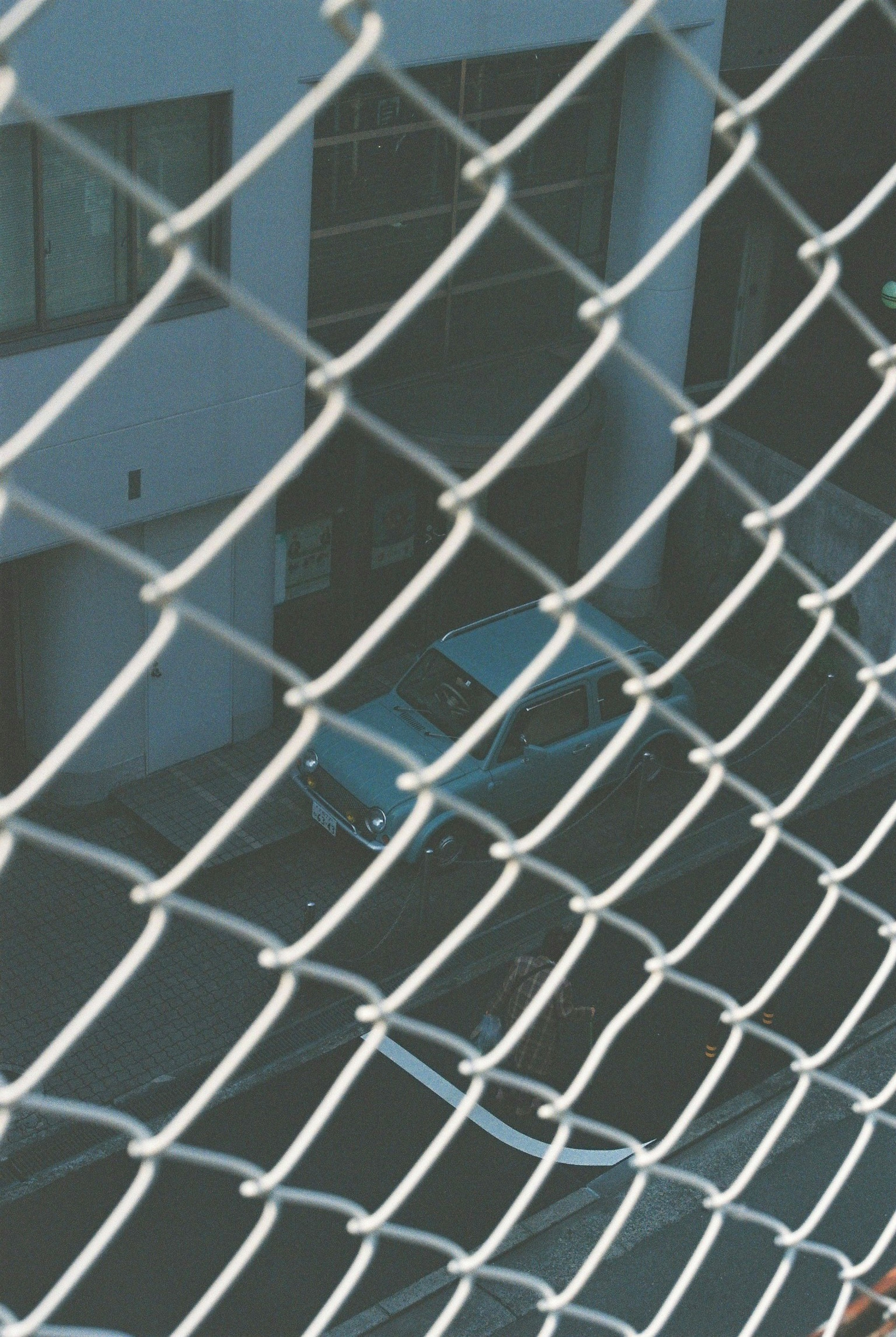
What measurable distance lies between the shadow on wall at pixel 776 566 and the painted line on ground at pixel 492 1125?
5.54 m

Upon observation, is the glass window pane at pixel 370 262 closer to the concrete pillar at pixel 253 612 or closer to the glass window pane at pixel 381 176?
the glass window pane at pixel 381 176

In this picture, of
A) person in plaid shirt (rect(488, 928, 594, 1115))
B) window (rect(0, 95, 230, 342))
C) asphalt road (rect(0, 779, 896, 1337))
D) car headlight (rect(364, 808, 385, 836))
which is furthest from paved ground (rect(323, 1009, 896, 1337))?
window (rect(0, 95, 230, 342))

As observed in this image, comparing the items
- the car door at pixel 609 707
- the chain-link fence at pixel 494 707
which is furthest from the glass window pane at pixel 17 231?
the chain-link fence at pixel 494 707

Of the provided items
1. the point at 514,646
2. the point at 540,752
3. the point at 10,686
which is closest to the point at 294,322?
the point at 514,646

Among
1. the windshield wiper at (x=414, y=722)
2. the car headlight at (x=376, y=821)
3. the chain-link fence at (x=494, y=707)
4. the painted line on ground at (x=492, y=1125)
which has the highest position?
the chain-link fence at (x=494, y=707)

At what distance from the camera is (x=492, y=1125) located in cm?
936

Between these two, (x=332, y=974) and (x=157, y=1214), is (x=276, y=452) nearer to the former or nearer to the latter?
(x=157, y=1214)

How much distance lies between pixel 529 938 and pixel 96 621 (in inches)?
142

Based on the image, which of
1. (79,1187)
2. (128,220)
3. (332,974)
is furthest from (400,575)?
(332,974)

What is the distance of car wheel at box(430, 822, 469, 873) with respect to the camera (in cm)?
1141

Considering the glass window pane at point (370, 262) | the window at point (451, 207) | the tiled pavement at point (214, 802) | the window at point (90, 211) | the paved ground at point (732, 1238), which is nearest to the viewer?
the paved ground at point (732, 1238)

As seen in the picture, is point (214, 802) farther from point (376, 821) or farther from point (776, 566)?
point (776, 566)

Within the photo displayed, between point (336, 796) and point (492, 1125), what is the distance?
2894mm

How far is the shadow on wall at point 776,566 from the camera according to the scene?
44.7 feet
